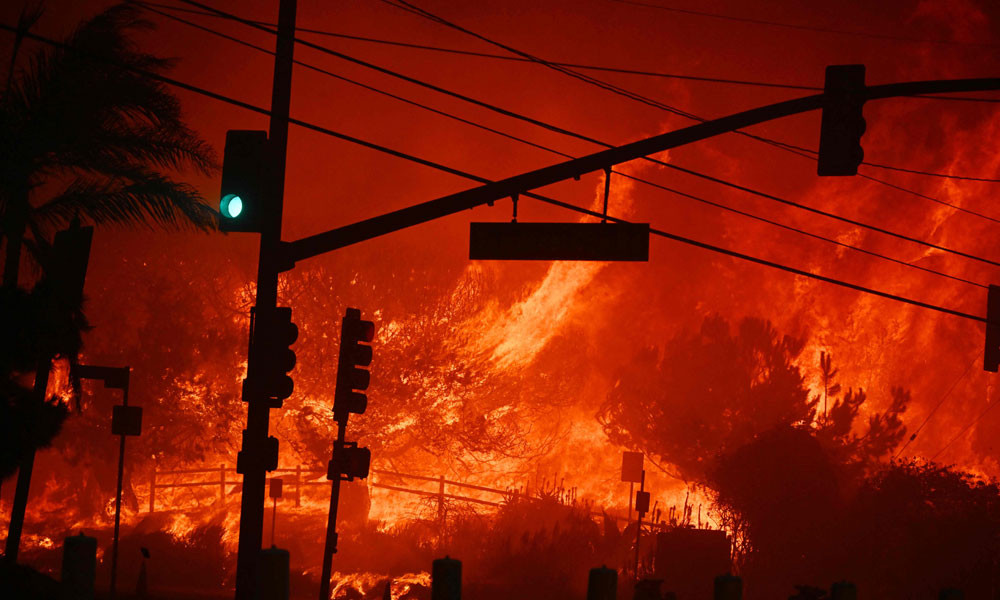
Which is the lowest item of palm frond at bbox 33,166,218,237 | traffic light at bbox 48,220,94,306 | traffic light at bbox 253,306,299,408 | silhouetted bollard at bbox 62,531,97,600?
silhouetted bollard at bbox 62,531,97,600

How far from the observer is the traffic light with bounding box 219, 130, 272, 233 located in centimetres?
1177

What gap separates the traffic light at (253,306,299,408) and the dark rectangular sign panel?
2.56 meters

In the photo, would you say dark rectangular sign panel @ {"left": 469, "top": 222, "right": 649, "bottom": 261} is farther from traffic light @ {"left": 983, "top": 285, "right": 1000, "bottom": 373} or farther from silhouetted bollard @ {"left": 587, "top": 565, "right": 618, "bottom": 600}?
traffic light @ {"left": 983, "top": 285, "right": 1000, "bottom": 373}

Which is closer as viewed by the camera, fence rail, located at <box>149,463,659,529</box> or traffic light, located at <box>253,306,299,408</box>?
traffic light, located at <box>253,306,299,408</box>

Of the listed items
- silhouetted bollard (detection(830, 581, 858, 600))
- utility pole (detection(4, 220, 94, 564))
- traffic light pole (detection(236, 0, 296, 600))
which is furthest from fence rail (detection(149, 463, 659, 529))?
silhouetted bollard (detection(830, 581, 858, 600))

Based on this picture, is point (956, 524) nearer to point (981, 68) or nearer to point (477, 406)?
point (477, 406)

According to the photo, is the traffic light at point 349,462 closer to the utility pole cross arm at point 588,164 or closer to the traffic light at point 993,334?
the utility pole cross arm at point 588,164

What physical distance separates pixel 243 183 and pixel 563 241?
367cm

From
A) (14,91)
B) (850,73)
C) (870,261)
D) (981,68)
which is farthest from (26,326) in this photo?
(981,68)

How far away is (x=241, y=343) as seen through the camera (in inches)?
1628

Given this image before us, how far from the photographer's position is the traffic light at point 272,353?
12273mm

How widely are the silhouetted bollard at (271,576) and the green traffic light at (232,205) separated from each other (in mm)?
4215

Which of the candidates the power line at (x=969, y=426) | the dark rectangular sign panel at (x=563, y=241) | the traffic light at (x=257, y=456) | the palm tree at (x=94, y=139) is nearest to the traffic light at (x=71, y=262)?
the palm tree at (x=94, y=139)

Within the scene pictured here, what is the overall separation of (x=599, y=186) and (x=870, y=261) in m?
19.2
